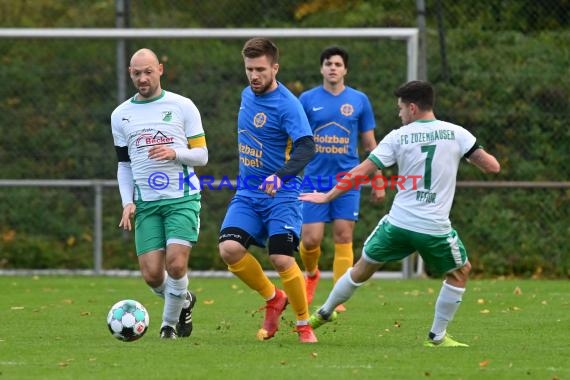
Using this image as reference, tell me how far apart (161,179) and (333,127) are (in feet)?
9.95

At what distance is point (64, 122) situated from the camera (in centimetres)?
1597

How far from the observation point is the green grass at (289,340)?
6.58 meters

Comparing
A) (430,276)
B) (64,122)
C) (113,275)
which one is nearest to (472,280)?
(430,276)

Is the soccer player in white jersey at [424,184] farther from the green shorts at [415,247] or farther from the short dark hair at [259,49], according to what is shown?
the short dark hair at [259,49]

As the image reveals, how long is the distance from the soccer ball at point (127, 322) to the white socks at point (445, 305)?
1.89 metres

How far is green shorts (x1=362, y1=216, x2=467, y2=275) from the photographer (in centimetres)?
758

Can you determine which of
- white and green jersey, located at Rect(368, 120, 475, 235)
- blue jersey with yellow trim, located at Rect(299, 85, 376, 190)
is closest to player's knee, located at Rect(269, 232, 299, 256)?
white and green jersey, located at Rect(368, 120, 475, 235)

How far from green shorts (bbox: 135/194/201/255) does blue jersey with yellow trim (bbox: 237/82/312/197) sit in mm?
390

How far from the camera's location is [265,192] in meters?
7.82

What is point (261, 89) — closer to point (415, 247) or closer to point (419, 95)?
point (419, 95)

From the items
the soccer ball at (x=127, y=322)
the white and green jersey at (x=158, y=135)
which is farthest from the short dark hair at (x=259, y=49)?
the soccer ball at (x=127, y=322)

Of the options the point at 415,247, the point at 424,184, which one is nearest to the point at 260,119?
the point at 424,184

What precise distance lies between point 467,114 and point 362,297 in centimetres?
451

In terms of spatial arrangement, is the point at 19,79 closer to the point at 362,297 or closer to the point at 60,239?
the point at 60,239
